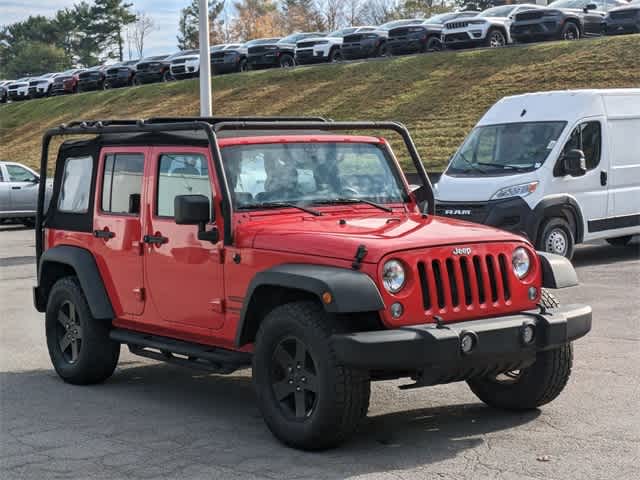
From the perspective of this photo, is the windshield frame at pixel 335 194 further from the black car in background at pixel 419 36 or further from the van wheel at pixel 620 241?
the black car in background at pixel 419 36

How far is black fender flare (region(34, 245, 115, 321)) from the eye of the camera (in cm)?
804

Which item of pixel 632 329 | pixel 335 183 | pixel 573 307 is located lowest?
pixel 632 329

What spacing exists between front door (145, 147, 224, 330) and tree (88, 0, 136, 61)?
296 feet

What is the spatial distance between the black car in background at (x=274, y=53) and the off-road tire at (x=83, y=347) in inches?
1594

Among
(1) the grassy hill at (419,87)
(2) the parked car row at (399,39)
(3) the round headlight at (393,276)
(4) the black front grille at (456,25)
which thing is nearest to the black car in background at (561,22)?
(2) the parked car row at (399,39)

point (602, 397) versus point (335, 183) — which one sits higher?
point (335, 183)

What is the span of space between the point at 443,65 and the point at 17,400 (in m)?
32.7

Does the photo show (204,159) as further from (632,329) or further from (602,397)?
(632,329)

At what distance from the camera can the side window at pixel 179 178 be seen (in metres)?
7.30

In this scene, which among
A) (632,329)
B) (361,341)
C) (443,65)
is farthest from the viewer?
(443,65)

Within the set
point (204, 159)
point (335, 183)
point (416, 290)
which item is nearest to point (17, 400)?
point (204, 159)

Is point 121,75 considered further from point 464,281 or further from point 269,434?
point 464,281

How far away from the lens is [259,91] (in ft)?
148

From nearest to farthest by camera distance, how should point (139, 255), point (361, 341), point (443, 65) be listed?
1. point (361, 341)
2. point (139, 255)
3. point (443, 65)
